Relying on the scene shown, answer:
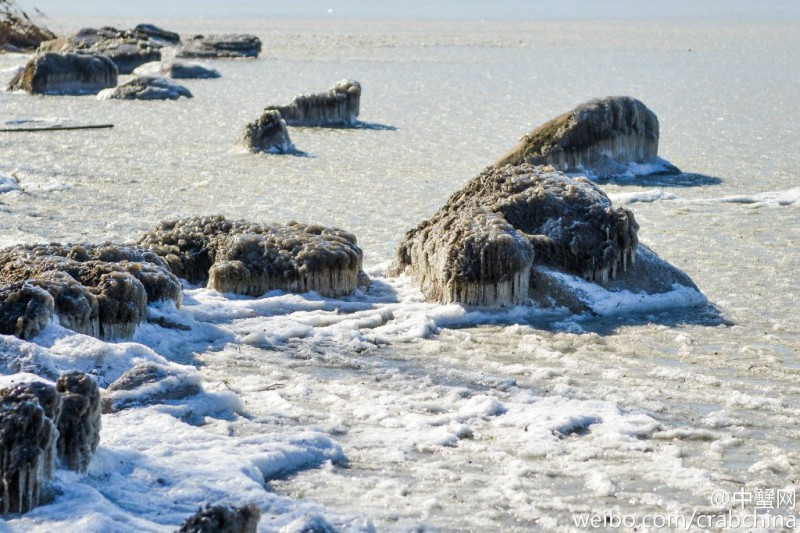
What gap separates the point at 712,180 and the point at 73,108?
605 inches

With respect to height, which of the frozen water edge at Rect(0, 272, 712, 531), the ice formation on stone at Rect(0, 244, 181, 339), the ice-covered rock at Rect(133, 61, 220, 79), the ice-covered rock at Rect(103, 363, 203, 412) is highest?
the ice formation on stone at Rect(0, 244, 181, 339)

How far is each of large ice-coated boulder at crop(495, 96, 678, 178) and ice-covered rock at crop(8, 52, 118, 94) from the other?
51.7 ft

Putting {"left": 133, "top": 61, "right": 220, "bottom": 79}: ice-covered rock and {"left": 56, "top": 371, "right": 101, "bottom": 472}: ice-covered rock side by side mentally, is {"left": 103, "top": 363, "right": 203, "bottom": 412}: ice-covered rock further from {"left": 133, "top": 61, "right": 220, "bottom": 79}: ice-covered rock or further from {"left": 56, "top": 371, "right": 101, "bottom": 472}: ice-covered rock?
{"left": 133, "top": 61, "right": 220, "bottom": 79}: ice-covered rock

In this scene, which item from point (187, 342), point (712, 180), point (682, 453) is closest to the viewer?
point (682, 453)

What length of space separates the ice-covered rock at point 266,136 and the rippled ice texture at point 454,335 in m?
0.46

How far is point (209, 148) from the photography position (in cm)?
2125

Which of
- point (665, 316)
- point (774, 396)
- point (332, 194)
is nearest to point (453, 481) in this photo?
point (774, 396)

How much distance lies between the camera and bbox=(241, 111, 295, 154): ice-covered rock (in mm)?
20641

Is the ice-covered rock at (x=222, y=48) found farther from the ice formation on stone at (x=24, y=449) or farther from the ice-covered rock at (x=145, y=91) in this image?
the ice formation on stone at (x=24, y=449)

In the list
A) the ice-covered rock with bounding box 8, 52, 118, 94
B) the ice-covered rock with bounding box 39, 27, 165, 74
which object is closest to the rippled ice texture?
the ice-covered rock with bounding box 8, 52, 118, 94

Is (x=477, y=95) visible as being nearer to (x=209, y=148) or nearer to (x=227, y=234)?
(x=209, y=148)

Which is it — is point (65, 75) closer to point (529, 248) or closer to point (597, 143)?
point (597, 143)

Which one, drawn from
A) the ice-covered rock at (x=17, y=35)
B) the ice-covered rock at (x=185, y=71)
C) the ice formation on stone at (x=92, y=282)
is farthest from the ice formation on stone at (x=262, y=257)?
the ice-covered rock at (x=17, y=35)

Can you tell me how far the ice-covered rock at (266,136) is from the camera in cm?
2064
